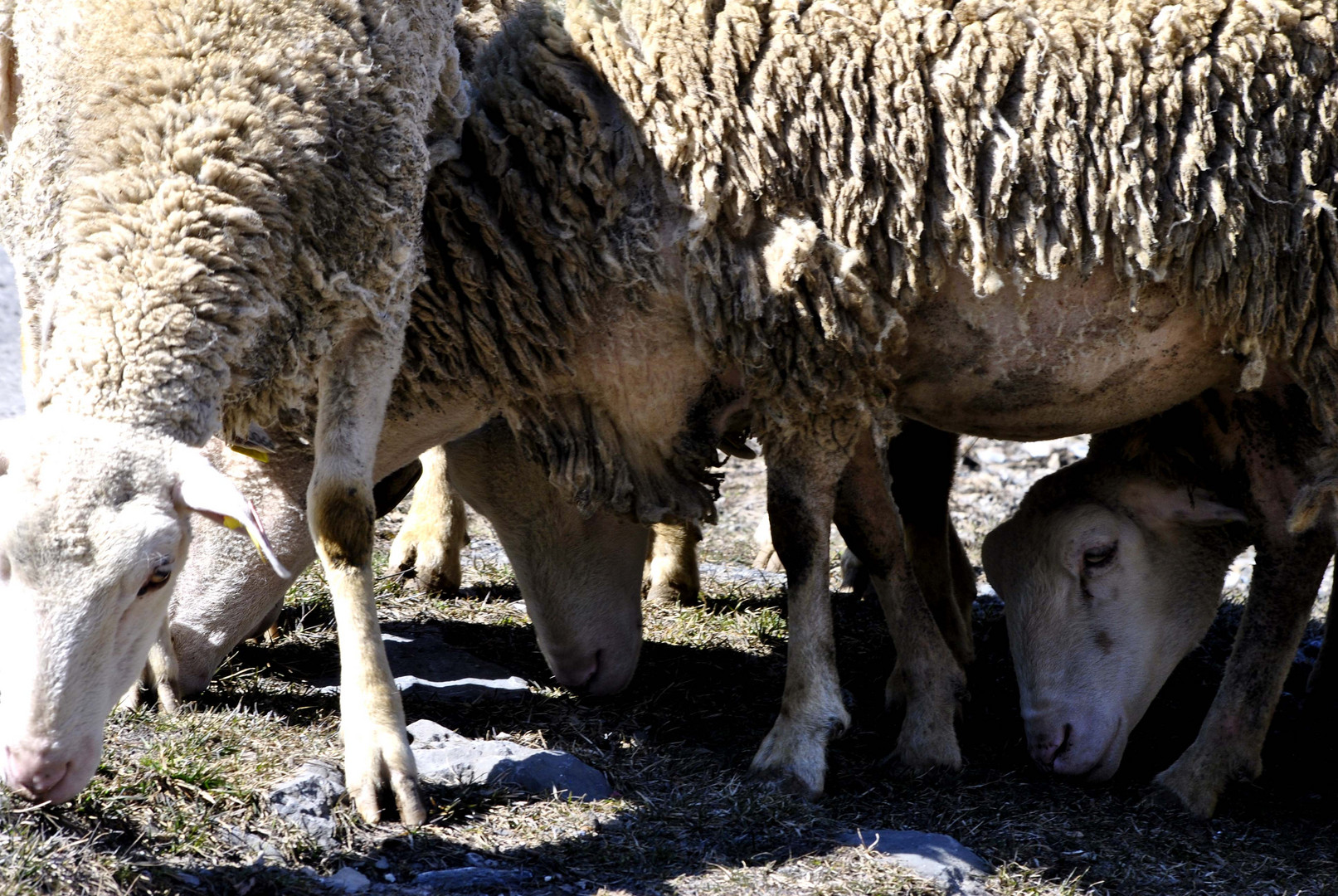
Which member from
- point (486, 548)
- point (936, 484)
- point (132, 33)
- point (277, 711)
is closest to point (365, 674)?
point (277, 711)

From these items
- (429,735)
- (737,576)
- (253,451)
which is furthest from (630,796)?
(737,576)

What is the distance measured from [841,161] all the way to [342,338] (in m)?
1.28

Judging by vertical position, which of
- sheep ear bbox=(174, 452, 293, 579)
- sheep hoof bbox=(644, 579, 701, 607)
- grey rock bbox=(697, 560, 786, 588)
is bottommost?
sheep hoof bbox=(644, 579, 701, 607)

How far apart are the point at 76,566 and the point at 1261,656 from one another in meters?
3.16

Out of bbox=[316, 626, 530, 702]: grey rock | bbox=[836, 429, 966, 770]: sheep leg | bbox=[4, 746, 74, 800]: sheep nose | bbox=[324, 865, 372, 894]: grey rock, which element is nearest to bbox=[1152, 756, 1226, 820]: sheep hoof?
bbox=[836, 429, 966, 770]: sheep leg

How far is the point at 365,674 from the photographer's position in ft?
10.3

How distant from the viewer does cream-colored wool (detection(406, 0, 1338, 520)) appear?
350cm

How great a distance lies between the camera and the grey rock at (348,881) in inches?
109

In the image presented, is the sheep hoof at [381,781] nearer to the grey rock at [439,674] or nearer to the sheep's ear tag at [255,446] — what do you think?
the sheep's ear tag at [255,446]

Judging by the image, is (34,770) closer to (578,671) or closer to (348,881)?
(348,881)

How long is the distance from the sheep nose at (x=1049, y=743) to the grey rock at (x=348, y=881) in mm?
2045

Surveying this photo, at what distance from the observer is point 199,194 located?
287 centimetres

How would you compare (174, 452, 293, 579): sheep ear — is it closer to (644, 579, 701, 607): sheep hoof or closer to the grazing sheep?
the grazing sheep

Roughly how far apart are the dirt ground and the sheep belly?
102cm
